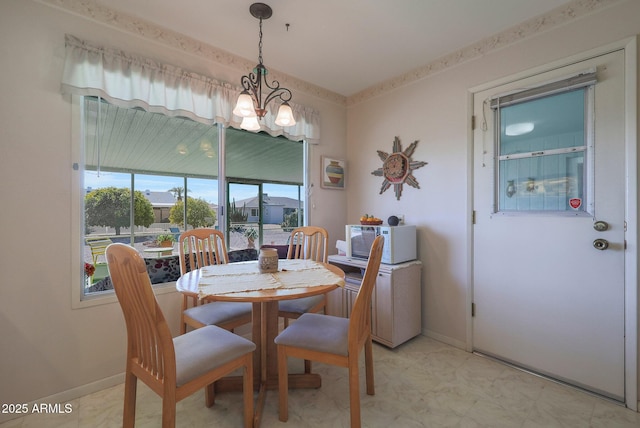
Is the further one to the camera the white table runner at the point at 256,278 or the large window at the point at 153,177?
the large window at the point at 153,177

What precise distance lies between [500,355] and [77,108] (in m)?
3.54

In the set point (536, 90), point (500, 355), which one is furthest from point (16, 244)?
point (536, 90)

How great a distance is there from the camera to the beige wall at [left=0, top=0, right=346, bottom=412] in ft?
5.35

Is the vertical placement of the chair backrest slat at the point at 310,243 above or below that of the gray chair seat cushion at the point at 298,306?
above

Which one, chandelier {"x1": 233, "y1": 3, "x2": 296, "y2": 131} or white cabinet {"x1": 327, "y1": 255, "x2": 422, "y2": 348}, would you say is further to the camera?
white cabinet {"x1": 327, "y1": 255, "x2": 422, "y2": 348}

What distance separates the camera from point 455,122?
2469mm

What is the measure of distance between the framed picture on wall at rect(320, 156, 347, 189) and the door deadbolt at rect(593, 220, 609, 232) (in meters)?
2.22

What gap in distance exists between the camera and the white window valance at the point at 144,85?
1.80m

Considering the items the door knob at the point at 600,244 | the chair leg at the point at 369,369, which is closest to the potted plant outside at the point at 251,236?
the chair leg at the point at 369,369

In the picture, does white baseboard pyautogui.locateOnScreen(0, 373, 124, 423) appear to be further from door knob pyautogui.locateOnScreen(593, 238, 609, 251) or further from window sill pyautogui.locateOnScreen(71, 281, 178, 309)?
door knob pyautogui.locateOnScreen(593, 238, 609, 251)

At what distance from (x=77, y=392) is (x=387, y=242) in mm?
2418

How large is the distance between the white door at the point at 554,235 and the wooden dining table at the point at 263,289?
1.40 meters

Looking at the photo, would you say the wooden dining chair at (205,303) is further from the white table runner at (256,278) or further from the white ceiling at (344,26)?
the white ceiling at (344,26)

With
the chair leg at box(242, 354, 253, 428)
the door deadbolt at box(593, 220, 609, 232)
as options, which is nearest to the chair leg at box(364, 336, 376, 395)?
the chair leg at box(242, 354, 253, 428)
